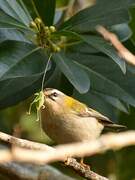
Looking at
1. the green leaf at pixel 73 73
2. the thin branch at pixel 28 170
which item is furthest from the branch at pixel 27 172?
the green leaf at pixel 73 73

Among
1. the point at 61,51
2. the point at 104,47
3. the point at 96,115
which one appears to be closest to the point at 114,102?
the point at 96,115

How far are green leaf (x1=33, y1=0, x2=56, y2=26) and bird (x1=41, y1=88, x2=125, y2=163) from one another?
396 mm

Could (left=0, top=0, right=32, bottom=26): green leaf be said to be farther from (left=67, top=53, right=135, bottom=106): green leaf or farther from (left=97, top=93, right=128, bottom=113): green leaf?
(left=97, top=93, right=128, bottom=113): green leaf

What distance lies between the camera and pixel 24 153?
22.3 inches

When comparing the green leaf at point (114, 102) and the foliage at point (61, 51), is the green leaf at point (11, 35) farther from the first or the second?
the green leaf at point (114, 102)

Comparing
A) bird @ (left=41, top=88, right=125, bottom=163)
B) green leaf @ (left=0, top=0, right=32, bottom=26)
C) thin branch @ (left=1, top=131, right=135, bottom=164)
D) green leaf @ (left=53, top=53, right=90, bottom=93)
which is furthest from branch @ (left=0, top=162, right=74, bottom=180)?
thin branch @ (left=1, top=131, right=135, bottom=164)

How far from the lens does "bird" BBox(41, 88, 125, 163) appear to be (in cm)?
279

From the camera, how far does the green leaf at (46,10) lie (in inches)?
107

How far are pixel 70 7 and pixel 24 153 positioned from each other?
10.4ft

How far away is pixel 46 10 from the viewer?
273 centimetres

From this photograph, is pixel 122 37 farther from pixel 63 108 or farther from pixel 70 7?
pixel 70 7

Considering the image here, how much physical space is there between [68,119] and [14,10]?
29.6 inches

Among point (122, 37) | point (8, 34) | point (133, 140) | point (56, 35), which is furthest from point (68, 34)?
point (133, 140)

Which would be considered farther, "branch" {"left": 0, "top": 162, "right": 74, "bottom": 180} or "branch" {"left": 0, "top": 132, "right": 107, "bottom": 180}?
"branch" {"left": 0, "top": 162, "right": 74, "bottom": 180}
